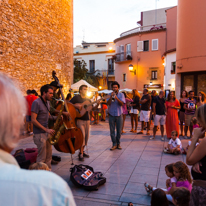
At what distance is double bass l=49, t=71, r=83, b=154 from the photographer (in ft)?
14.0

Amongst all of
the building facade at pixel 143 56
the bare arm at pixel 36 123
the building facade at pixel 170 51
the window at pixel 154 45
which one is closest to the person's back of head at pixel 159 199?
the bare arm at pixel 36 123

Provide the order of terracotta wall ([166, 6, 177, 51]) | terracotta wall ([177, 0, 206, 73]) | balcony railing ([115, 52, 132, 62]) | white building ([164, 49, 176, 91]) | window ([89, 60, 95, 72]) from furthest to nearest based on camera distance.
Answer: window ([89, 60, 95, 72]) < balcony railing ([115, 52, 132, 62]) < terracotta wall ([166, 6, 177, 51]) < white building ([164, 49, 176, 91]) < terracotta wall ([177, 0, 206, 73])

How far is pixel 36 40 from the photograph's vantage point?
9766 mm

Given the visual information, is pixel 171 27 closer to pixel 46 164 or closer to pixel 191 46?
pixel 191 46

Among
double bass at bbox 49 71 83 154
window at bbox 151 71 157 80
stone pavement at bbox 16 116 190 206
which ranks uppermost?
window at bbox 151 71 157 80

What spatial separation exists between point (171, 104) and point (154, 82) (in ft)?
55.6

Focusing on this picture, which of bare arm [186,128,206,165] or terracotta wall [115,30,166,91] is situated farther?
terracotta wall [115,30,166,91]

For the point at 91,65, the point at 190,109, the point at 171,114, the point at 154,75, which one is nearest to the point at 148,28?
the point at 154,75

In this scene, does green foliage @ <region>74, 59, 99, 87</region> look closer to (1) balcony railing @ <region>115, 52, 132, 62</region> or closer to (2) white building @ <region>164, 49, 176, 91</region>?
(1) balcony railing @ <region>115, 52, 132, 62</region>

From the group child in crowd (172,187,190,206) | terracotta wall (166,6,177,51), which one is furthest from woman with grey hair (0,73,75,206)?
terracotta wall (166,6,177,51)

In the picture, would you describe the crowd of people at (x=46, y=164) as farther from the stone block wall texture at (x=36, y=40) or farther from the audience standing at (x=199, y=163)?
the stone block wall texture at (x=36, y=40)

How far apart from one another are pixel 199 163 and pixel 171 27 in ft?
77.4

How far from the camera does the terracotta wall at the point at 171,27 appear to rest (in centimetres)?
2239

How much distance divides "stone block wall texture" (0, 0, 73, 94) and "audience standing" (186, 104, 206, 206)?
24.2 feet
